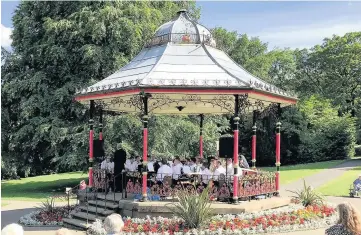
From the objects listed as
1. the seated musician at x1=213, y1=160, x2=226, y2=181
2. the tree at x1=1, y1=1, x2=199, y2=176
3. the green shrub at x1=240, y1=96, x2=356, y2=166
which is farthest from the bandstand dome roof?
the green shrub at x1=240, y1=96, x2=356, y2=166

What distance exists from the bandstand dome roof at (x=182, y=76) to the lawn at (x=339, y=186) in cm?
911

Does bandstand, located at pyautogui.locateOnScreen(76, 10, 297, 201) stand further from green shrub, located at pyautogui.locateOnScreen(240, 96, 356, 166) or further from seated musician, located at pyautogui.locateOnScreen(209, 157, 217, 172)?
green shrub, located at pyautogui.locateOnScreen(240, 96, 356, 166)

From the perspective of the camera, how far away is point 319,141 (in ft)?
160

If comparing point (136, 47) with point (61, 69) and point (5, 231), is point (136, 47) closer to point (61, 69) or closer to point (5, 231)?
point (61, 69)

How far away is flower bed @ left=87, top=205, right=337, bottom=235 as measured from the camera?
39.2 ft

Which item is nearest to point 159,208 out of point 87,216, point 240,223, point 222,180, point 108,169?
point 222,180

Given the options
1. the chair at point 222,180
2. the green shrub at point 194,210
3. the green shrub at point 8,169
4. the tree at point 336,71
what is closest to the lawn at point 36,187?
the green shrub at point 8,169

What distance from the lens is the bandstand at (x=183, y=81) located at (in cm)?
1372

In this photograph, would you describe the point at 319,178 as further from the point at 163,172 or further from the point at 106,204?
the point at 106,204

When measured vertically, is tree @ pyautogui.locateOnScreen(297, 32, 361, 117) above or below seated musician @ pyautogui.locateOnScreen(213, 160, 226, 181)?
above

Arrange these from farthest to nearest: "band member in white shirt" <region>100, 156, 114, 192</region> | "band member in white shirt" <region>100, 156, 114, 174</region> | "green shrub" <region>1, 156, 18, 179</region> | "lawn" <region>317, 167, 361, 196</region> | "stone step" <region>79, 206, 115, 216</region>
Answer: "green shrub" <region>1, 156, 18, 179</region>
"lawn" <region>317, 167, 361, 196</region>
"band member in white shirt" <region>100, 156, 114, 174</region>
"band member in white shirt" <region>100, 156, 114, 192</region>
"stone step" <region>79, 206, 115, 216</region>

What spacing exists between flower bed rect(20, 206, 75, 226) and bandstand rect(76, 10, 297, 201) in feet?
5.20

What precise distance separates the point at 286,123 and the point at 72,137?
29383 mm

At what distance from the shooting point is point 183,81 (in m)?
13.8
